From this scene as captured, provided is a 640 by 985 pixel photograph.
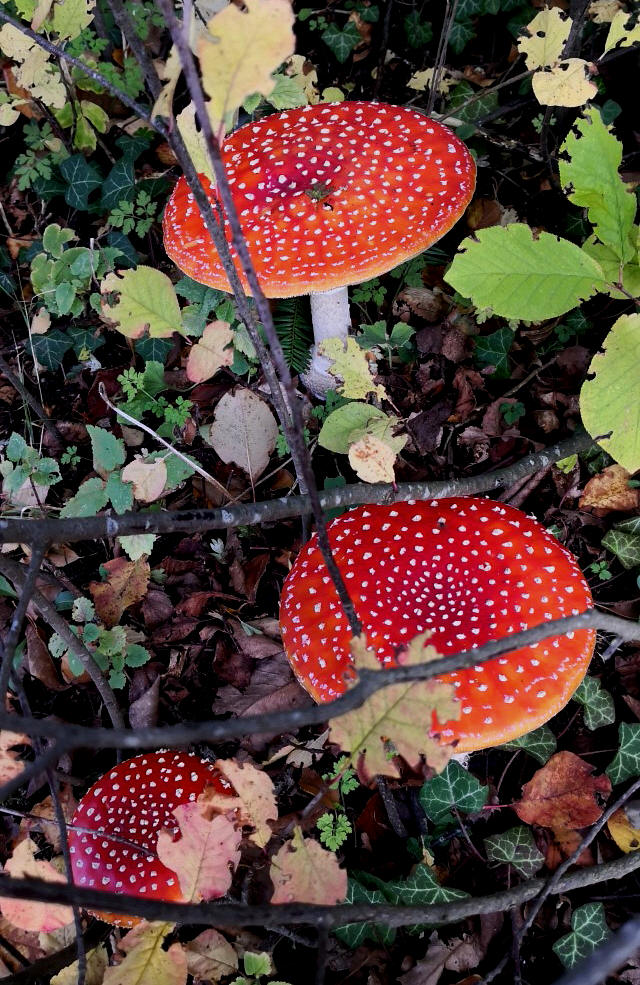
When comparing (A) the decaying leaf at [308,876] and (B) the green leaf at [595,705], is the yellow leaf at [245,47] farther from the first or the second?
(B) the green leaf at [595,705]

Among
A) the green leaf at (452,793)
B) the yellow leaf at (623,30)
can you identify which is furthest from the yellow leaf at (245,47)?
the green leaf at (452,793)

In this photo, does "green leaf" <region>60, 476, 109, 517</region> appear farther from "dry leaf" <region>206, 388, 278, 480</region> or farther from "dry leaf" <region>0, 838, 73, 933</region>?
"dry leaf" <region>0, 838, 73, 933</region>

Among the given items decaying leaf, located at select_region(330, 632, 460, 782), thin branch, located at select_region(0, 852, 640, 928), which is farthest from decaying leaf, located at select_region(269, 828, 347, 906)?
decaying leaf, located at select_region(330, 632, 460, 782)

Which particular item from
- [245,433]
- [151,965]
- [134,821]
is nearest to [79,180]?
[245,433]

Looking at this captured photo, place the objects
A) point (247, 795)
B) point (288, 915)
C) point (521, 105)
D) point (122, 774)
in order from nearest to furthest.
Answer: point (288, 915)
point (247, 795)
point (122, 774)
point (521, 105)

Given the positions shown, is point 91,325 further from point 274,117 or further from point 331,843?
point 331,843

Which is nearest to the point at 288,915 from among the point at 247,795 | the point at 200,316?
the point at 247,795

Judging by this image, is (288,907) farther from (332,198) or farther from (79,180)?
(79,180)
